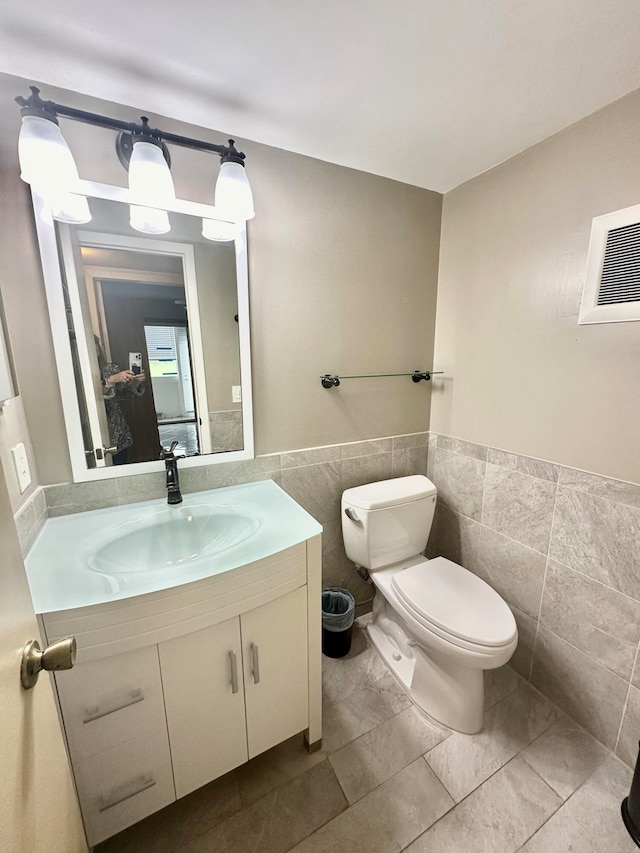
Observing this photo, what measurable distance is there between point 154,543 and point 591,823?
63.3 inches

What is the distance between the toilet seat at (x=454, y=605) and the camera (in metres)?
1.17

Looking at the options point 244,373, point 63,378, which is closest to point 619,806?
point 244,373

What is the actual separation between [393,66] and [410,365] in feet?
3.52

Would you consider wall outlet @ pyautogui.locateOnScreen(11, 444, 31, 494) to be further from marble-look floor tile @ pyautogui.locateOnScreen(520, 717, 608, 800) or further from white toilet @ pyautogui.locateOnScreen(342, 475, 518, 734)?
marble-look floor tile @ pyautogui.locateOnScreen(520, 717, 608, 800)

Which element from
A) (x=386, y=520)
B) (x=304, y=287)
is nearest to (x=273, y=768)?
(x=386, y=520)

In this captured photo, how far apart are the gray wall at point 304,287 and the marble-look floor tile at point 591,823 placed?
140cm

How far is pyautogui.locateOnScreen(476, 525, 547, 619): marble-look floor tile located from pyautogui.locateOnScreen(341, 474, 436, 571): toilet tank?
0.28 metres

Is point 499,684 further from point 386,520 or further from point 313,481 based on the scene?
point 313,481

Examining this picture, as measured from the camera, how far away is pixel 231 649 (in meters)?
0.97

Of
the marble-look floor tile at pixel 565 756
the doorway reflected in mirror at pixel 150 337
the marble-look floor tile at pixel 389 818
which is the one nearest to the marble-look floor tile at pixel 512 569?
the marble-look floor tile at pixel 565 756

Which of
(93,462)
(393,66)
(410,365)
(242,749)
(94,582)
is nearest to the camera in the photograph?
(94,582)

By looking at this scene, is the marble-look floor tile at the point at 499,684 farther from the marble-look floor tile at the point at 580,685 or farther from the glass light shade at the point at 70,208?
the glass light shade at the point at 70,208

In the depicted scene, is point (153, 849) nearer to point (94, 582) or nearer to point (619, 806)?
point (94, 582)

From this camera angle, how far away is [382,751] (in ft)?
4.01
